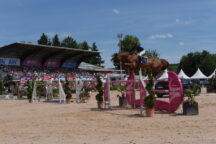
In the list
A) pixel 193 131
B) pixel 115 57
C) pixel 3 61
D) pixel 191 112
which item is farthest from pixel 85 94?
pixel 3 61

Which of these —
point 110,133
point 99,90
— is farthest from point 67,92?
point 110,133

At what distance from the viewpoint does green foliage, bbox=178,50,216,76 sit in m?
73.1

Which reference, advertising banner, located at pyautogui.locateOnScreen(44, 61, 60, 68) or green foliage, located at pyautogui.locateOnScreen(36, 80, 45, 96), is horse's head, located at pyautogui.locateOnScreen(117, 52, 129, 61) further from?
advertising banner, located at pyautogui.locateOnScreen(44, 61, 60, 68)

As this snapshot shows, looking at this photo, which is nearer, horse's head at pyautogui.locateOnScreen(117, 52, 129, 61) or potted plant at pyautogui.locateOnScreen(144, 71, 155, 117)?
potted plant at pyautogui.locateOnScreen(144, 71, 155, 117)

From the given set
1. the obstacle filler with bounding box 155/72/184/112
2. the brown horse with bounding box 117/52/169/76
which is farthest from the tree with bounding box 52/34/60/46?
the obstacle filler with bounding box 155/72/184/112

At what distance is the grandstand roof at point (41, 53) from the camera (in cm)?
4272

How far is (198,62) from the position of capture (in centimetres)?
7688

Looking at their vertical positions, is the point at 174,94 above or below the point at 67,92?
below

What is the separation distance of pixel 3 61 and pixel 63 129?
3586cm

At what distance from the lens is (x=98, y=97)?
14.8 metres

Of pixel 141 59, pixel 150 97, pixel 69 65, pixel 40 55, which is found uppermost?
pixel 40 55

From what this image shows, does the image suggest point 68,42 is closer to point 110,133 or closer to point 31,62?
point 31,62

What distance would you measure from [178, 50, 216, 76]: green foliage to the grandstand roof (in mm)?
31641

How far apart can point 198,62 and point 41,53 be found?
4377 centimetres
